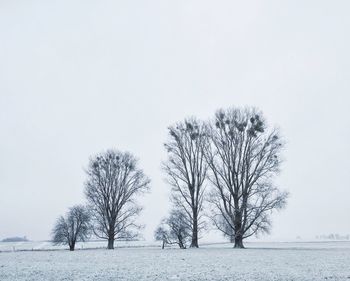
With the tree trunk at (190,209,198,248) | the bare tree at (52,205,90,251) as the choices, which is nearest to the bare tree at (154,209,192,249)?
the tree trunk at (190,209,198,248)

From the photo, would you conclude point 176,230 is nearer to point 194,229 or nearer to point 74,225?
point 194,229

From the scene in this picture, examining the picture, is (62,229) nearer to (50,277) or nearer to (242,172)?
(242,172)

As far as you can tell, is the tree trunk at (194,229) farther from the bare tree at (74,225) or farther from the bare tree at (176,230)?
the bare tree at (74,225)

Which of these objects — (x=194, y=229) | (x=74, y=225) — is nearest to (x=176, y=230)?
(x=194, y=229)

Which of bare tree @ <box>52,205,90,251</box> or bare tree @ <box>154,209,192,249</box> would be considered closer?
bare tree @ <box>154,209,192,249</box>

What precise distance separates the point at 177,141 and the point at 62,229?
2222cm

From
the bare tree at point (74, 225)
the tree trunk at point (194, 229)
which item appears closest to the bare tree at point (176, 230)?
the tree trunk at point (194, 229)

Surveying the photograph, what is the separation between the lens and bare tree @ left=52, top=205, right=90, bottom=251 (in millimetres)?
48344

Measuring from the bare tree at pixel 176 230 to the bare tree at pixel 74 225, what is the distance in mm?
10067

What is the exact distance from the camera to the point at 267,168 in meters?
34.0

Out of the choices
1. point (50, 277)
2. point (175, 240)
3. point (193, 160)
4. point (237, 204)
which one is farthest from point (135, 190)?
point (50, 277)

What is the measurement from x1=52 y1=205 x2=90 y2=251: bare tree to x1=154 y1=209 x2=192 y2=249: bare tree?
33.0 feet

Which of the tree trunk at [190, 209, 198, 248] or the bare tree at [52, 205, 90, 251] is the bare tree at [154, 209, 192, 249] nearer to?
the tree trunk at [190, 209, 198, 248]

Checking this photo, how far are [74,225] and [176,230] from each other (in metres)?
15.5
